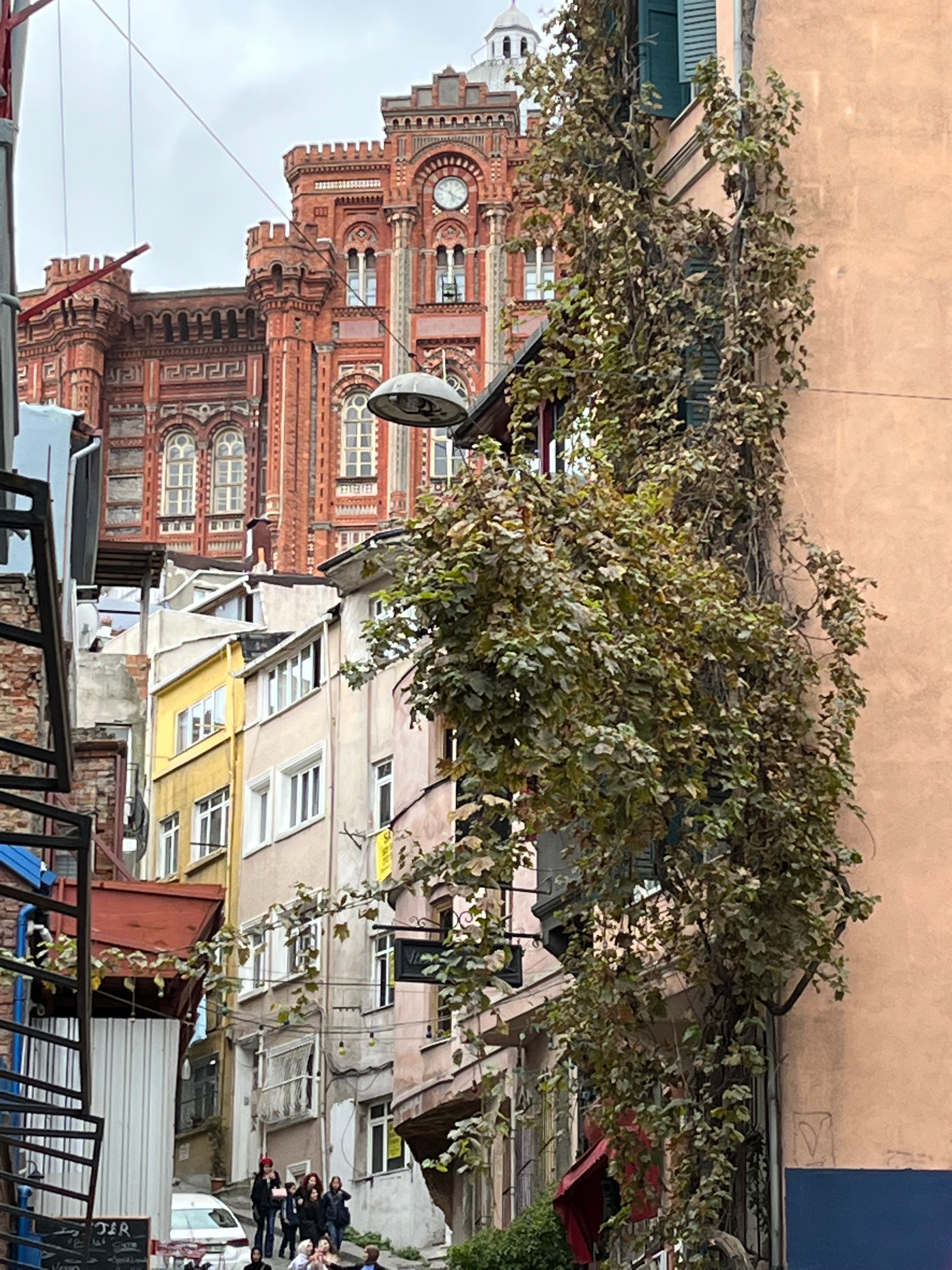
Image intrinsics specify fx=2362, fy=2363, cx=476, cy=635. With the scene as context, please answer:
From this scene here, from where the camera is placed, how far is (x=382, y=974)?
4056cm

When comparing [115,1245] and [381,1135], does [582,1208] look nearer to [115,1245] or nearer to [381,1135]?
[115,1245]

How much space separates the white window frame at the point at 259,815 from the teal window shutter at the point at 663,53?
94.3 ft

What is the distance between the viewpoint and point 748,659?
48.2ft

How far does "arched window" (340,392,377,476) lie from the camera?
7825cm

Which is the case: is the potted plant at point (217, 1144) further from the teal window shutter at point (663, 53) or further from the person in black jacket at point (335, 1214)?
the teal window shutter at point (663, 53)

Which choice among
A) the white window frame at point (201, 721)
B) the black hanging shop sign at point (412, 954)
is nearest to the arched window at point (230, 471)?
the white window frame at point (201, 721)

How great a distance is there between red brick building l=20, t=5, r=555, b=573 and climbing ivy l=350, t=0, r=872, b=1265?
5923cm

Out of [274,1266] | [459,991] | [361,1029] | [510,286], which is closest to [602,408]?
[459,991]

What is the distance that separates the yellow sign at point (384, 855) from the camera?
38.9m

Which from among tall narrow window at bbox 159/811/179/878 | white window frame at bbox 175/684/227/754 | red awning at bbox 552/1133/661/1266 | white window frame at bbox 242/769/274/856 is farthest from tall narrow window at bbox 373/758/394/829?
red awning at bbox 552/1133/661/1266

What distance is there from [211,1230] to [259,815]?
47.5 ft

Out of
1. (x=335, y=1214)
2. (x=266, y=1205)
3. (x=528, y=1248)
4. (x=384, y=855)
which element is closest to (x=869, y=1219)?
(x=528, y=1248)

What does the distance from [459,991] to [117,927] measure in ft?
35.2

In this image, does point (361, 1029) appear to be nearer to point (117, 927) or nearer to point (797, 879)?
point (117, 927)
